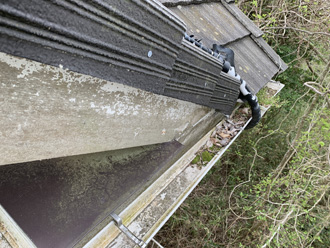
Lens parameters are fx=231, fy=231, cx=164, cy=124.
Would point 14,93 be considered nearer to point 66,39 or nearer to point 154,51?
point 66,39

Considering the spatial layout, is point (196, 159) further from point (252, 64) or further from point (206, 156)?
point (252, 64)

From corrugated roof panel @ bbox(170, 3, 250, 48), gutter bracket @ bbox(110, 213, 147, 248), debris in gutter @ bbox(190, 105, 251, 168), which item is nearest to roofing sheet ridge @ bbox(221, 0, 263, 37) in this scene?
corrugated roof panel @ bbox(170, 3, 250, 48)

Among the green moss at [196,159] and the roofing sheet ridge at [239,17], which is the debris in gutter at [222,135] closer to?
the green moss at [196,159]

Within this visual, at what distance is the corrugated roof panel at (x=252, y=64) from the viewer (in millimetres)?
3428

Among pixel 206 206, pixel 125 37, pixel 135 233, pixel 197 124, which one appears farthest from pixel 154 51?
pixel 206 206

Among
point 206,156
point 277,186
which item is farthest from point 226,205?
point 206,156

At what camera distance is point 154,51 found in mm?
1093

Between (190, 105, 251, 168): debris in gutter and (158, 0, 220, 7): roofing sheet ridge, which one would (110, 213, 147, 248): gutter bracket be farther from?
(158, 0, 220, 7): roofing sheet ridge

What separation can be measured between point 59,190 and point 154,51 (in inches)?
49.9

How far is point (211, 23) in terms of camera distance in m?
3.01

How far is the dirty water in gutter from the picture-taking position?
1530 mm

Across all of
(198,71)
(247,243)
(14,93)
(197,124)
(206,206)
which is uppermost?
(14,93)

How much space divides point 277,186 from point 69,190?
5297 mm

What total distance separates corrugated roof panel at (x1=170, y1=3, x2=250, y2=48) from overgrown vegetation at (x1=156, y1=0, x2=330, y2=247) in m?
1.99
